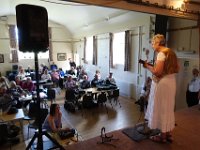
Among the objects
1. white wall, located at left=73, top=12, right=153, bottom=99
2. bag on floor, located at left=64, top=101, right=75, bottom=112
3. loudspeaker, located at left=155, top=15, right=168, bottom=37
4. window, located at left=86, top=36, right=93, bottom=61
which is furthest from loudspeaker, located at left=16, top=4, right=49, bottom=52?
window, located at left=86, top=36, right=93, bottom=61

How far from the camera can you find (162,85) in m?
2.39

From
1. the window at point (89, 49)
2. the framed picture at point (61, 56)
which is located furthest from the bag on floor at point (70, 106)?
the framed picture at point (61, 56)

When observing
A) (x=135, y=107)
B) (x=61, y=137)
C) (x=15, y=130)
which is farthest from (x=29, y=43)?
(x=135, y=107)

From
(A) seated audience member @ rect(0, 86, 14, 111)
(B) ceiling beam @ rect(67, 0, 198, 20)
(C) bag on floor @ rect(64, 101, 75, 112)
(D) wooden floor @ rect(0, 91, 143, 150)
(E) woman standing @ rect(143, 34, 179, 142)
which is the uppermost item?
A: (B) ceiling beam @ rect(67, 0, 198, 20)

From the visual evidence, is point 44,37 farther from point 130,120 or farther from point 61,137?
point 130,120

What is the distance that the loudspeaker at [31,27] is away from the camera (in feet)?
6.98

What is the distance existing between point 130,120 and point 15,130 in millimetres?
3159

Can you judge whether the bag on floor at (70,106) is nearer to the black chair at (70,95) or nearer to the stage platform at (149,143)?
the black chair at (70,95)

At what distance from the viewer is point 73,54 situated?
13.6 meters

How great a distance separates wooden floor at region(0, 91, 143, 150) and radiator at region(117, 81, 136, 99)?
0.87 metres

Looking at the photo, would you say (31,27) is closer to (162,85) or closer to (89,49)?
(162,85)

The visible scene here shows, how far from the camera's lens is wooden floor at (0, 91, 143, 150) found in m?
4.53

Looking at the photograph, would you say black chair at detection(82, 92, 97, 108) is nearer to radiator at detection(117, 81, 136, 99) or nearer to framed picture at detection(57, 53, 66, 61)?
radiator at detection(117, 81, 136, 99)

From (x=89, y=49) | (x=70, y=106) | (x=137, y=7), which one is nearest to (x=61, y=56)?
(x=89, y=49)
